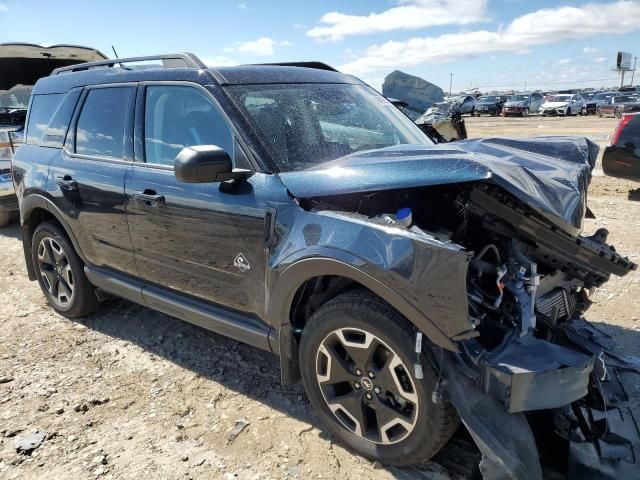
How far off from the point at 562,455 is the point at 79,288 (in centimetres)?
368

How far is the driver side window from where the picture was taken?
306 cm

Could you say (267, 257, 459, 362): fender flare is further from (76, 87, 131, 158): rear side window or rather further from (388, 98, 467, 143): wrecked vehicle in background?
(388, 98, 467, 143): wrecked vehicle in background

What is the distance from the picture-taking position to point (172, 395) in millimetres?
3383

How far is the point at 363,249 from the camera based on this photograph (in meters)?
2.35

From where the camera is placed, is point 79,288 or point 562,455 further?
point 79,288

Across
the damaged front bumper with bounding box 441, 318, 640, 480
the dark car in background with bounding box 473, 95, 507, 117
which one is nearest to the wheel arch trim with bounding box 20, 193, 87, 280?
the damaged front bumper with bounding box 441, 318, 640, 480

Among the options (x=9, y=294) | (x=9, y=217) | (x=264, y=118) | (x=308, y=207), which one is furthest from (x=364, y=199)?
(x=9, y=217)

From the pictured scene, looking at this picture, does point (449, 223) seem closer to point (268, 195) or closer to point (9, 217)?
point (268, 195)

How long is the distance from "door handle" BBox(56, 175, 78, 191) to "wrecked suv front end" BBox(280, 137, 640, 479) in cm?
203

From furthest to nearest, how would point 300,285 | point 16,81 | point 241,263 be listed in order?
point 16,81 < point 241,263 < point 300,285

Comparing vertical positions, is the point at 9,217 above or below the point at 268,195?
below

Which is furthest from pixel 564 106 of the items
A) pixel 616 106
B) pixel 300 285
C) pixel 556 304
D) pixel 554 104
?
pixel 300 285

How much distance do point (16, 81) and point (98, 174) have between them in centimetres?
685

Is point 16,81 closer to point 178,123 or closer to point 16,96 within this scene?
point 16,96
